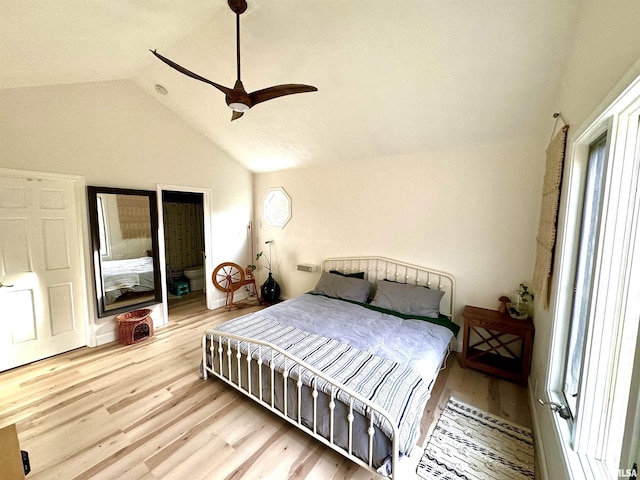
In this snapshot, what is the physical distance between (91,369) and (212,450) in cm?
188

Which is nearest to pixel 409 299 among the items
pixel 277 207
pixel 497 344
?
pixel 497 344

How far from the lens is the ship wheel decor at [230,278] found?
4.44 meters

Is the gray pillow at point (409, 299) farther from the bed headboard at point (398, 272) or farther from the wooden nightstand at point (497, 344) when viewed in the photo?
the wooden nightstand at point (497, 344)

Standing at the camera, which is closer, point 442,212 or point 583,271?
point 583,271

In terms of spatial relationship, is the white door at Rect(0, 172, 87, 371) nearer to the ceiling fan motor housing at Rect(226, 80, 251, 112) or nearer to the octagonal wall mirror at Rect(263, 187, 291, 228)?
the ceiling fan motor housing at Rect(226, 80, 251, 112)

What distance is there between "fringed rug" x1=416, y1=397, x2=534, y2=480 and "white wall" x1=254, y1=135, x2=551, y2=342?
4.10 feet

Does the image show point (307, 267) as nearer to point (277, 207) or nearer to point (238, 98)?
point (277, 207)

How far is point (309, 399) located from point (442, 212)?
8.06ft

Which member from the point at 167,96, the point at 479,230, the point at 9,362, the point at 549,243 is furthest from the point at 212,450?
the point at 167,96

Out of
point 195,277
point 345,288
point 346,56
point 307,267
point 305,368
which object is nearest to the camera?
point 305,368

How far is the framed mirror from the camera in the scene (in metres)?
3.16

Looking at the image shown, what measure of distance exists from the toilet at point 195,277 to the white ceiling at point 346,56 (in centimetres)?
338

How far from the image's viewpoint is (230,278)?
15.0 feet

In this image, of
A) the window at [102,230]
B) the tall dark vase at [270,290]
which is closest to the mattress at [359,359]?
the tall dark vase at [270,290]
